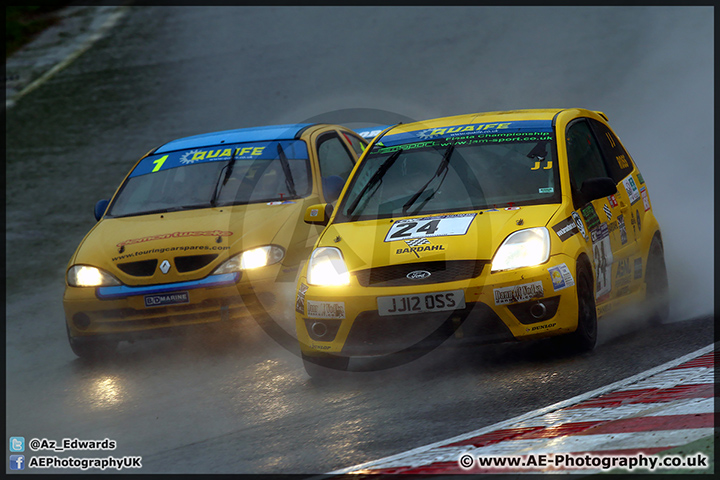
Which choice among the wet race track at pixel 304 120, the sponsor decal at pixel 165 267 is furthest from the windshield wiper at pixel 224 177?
the wet race track at pixel 304 120

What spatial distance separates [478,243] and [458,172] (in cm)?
97

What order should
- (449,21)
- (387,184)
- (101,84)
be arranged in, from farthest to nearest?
(449,21), (101,84), (387,184)

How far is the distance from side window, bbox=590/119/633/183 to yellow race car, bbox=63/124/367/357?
2140mm

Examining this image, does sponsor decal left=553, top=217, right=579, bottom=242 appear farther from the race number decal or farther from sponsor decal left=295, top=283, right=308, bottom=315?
sponsor decal left=295, top=283, right=308, bottom=315

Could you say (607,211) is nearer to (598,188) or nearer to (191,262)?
(598,188)

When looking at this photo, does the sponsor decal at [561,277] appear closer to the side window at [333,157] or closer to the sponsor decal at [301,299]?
the sponsor decal at [301,299]

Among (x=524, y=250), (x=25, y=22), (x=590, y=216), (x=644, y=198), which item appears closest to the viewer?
(x=524, y=250)

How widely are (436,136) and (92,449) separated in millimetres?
3372

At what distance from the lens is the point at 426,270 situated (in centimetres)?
584

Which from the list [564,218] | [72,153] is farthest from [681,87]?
[564,218]

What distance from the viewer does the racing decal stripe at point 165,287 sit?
727 cm

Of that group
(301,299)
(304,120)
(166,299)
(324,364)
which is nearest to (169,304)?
(166,299)

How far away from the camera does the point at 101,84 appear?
22.2 meters

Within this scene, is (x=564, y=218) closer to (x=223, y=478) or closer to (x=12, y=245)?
(x=223, y=478)
